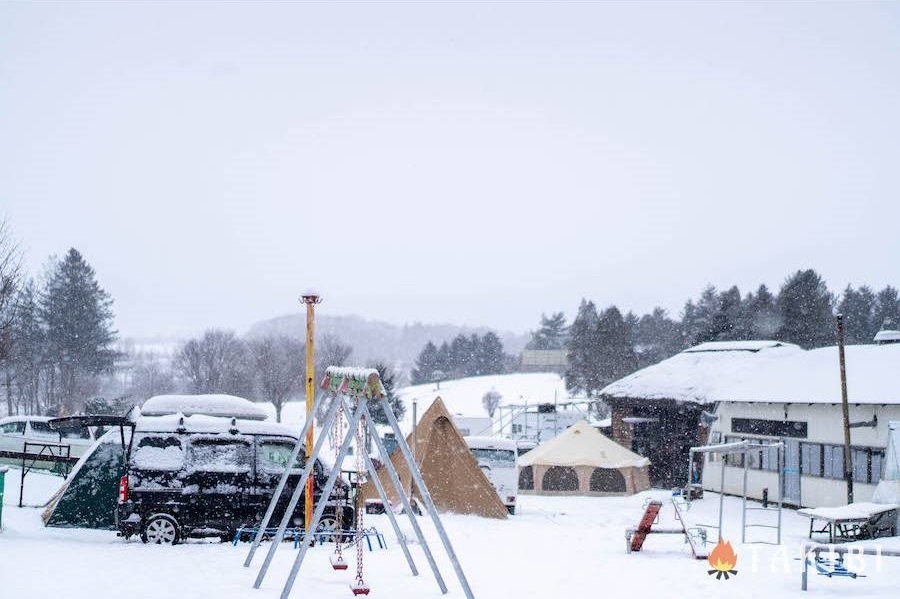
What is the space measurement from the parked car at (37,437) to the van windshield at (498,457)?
10.5 meters

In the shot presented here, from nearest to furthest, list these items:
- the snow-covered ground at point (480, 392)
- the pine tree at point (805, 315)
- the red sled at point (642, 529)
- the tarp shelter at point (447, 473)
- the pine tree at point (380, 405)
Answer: the red sled at point (642, 529) < the tarp shelter at point (447, 473) < the pine tree at point (380, 405) < the pine tree at point (805, 315) < the snow-covered ground at point (480, 392)

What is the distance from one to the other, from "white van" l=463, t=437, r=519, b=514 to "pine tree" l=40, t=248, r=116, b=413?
36.3m

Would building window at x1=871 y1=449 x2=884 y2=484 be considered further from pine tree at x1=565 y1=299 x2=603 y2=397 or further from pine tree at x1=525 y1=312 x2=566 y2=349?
pine tree at x1=525 y1=312 x2=566 y2=349

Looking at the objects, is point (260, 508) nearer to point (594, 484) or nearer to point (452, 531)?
point (452, 531)

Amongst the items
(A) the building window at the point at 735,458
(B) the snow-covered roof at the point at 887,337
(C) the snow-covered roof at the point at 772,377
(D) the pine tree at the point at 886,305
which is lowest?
(A) the building window at the point at 735,458

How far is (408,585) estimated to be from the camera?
9812 millimetres

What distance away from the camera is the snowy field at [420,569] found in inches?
365

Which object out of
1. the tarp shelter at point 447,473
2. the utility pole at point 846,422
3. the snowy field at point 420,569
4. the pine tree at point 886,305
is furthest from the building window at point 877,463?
the pine tree at point 886,305

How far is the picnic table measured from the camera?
50.0ft

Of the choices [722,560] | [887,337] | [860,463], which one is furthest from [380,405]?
[722,560]

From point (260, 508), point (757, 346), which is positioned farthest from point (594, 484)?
point (260, 508)

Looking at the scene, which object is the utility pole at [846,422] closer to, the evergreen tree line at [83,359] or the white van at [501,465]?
the white van at [501,465]

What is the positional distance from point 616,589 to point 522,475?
71.4 feet

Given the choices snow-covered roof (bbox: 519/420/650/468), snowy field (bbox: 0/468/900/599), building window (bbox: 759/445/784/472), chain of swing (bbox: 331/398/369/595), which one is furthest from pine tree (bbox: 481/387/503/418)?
chain of swing (bbox: 331/398/369/595)
